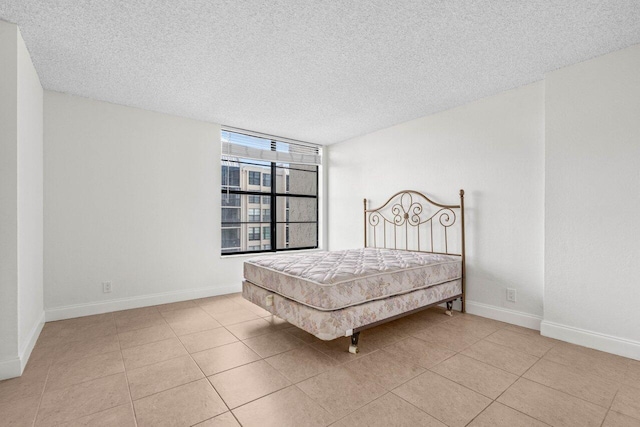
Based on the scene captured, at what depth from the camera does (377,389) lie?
1.75m

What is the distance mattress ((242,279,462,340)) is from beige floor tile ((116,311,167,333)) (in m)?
0.90

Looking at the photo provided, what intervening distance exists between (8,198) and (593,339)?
433 centimetres

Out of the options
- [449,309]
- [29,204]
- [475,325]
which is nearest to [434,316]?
[449,309]

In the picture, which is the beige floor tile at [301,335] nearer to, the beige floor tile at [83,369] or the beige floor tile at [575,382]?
the beige floor tile at [83,369]

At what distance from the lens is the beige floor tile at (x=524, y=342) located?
2277 millimetres

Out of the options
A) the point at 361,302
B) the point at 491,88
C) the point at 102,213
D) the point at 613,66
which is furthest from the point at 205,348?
the point at 613,66

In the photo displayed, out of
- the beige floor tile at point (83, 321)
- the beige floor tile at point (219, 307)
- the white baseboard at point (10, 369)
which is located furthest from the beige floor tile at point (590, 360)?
the beige floor tile at point (83, 321)

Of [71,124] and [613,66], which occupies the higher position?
[613,66]

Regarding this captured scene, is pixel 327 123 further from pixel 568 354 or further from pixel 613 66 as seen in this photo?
pixel 568 354

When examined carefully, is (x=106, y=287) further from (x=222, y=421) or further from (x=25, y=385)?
(x=222, y=421)

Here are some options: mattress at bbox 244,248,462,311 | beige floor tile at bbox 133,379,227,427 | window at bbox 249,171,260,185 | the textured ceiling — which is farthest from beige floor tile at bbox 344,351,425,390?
window at bbox 249,171,260,185

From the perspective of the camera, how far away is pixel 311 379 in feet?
6.11

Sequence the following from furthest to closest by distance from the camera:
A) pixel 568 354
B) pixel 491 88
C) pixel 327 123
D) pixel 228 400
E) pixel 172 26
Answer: pixel 327 123
pixel 491 88
pixel 568 354
pixel 172 26
pixel 228 400

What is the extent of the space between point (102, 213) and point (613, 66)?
4819mm
